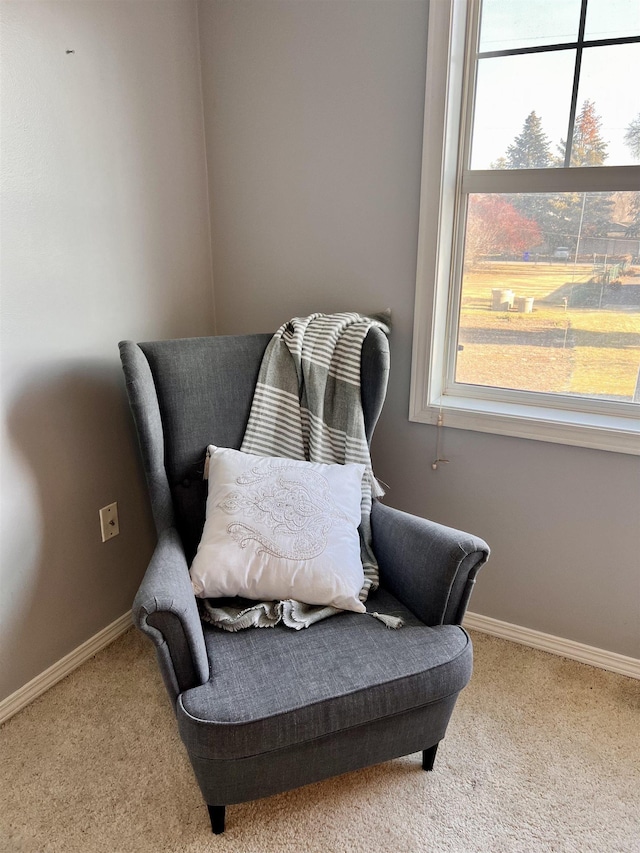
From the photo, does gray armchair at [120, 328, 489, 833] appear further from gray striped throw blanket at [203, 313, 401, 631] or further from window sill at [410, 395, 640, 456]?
window sill at [410, 395, 640, 456]

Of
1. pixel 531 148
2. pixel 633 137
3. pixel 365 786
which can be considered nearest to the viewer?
pixel 365 786

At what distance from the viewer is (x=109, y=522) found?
1.91 m

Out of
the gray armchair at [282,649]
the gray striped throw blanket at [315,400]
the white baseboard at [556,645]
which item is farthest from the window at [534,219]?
the white baseboard at [556,645]

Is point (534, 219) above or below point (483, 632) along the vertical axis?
above

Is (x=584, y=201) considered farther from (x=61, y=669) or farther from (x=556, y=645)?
(x=61, y=669)

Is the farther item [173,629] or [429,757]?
[429,757]

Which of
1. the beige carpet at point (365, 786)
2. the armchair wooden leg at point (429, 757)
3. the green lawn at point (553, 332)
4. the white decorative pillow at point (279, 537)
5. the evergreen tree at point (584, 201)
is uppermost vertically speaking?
the evergreen tree at point (584, 201)

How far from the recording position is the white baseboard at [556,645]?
184 cm

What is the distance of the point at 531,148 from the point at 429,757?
5.57 ft

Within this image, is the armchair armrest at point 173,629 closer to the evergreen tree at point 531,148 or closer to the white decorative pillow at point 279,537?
the white decorative pillow at point 279,537

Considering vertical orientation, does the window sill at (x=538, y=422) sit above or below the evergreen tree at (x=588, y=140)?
below

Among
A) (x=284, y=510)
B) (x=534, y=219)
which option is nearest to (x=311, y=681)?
(x=284, y=510)

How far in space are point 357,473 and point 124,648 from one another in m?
0.99

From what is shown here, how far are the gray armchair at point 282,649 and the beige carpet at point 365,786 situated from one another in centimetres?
12
